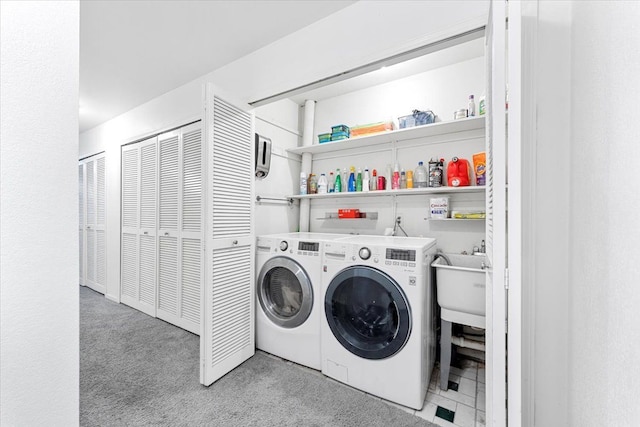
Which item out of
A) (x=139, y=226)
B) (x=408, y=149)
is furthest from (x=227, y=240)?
(x=139, y=226)

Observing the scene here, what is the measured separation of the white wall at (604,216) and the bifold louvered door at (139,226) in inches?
133

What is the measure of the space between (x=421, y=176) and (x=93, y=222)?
4.63 metres

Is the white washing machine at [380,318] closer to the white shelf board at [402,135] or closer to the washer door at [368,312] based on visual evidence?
the washer door at [368,312]

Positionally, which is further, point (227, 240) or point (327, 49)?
point (227, 240)

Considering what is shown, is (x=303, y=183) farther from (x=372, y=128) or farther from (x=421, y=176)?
(x=421, y=176)

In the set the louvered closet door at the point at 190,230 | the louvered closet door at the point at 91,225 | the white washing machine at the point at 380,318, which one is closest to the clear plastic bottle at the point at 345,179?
the white washing machine at the point at 380,318

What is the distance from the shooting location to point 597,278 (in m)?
0.65

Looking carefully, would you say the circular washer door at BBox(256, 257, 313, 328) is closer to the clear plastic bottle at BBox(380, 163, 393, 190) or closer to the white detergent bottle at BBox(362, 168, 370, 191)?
the white detergent bottle at BBox(362, 168, 370, 191)

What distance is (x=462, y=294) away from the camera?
169 centimetres

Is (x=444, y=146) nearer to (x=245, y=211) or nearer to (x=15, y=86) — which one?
(x=245, y=211)

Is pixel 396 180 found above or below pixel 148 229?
above

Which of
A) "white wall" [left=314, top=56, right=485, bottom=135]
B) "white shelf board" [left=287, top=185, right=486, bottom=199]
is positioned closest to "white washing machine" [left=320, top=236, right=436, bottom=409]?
"white shelf board" [left=287, top=185, right=486, bottom=199]

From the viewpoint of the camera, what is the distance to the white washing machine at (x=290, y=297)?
6.47 feet

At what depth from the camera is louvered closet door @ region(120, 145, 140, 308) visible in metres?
3.19
